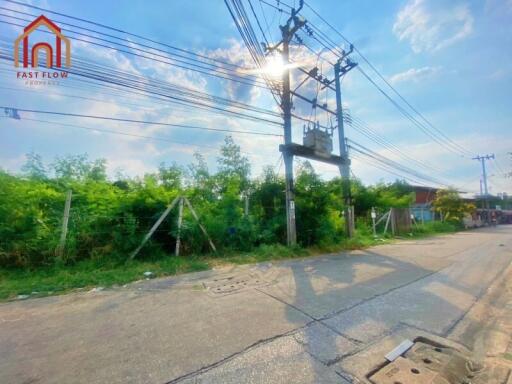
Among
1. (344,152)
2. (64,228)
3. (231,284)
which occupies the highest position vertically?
(344,152)

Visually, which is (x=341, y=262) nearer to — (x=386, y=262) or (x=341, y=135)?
(x=386, y=262)

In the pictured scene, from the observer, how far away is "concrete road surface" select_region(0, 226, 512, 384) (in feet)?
6.45

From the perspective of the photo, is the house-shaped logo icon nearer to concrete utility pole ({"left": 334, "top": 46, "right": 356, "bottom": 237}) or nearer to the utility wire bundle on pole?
the utility wire bundle on pole

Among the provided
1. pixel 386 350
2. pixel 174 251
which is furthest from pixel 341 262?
pixel 174 251

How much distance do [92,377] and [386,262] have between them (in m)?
6.88

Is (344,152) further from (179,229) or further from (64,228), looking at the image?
(64,228)

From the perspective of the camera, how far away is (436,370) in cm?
199

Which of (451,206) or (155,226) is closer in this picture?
(155,226)

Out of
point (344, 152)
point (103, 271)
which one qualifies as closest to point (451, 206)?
point (344, 152)

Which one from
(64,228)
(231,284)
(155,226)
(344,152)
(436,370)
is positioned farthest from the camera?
(344,152)

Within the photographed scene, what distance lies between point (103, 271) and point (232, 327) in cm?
367

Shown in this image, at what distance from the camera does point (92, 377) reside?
6.10 ft

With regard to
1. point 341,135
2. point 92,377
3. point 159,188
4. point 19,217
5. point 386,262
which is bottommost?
point 386,262

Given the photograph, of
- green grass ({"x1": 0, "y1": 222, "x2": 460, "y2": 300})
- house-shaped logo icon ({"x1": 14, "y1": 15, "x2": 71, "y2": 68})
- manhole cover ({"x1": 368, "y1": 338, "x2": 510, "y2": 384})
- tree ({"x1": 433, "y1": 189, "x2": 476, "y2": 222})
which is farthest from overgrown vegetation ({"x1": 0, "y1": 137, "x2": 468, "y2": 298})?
tree ({"x1": 433, "y1": 189, "x2": 476, "y2": 222})
